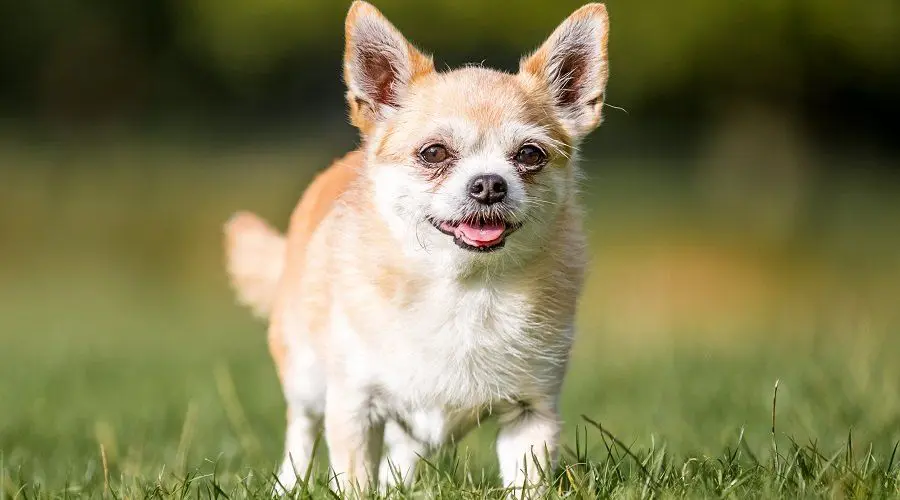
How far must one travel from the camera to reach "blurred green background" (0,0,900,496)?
589cm

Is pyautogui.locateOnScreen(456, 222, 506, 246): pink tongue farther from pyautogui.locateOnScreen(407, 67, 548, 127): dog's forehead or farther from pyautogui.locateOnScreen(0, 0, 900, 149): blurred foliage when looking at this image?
pyautogui.locateOnScreen(0, 0, 900, 149): blurred foliage

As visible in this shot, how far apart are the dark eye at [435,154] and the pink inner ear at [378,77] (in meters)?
0.38

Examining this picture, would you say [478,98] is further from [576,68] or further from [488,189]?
[576,68]

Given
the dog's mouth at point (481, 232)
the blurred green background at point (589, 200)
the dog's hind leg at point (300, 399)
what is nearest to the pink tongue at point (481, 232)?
the dog's mouth at point (481, 232)

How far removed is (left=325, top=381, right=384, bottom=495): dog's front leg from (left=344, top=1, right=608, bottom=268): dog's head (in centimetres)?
49

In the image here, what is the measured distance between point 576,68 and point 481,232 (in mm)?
824

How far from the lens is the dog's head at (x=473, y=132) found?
130 inches

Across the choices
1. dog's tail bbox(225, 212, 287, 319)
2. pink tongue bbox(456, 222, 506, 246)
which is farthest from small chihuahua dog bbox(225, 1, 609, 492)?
dog's tail bbox(225, 212, 287, 319)

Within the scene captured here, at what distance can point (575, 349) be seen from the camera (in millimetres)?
4012

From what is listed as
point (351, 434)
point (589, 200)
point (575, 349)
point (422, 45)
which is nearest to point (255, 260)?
point (575, 349)

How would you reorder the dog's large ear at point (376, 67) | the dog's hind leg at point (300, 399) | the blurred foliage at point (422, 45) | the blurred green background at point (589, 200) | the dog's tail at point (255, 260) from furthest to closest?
the blurred foliage at point (422, 45)
the blurred green background at point (589, 200)
the dog's tail at point (255, 260)
the dog's hind leg at point (300, 399)
the dog's large ear at point (376, 67)

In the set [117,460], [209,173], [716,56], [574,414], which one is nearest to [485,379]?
[117,460]

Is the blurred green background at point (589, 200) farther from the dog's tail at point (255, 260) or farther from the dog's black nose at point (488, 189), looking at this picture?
the dog's black nose at point (488, 189)

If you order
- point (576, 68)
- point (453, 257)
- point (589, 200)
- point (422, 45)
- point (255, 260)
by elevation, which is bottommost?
point (255, 260)
